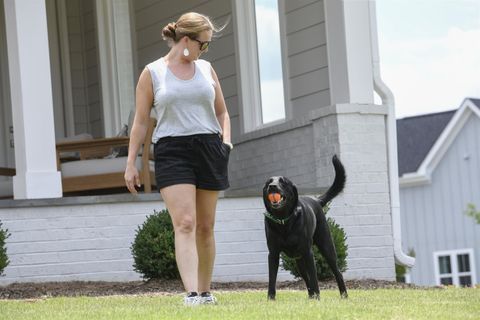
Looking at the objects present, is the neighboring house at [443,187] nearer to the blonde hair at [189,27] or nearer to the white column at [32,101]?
the white column at [32,101]

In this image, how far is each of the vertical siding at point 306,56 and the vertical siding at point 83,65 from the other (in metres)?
3.11

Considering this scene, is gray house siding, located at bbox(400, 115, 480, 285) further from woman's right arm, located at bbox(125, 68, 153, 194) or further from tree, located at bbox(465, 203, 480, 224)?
woman's right arm, located at bbox(125, 68, 153, 194)

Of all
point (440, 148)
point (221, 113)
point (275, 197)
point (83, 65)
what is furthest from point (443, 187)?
point (221, 113)

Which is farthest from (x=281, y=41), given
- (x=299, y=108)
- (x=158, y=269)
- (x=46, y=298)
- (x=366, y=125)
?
(x=46, y=298)

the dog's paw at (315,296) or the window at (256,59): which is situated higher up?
the window at (256,59)

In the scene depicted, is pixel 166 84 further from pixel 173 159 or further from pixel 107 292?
pixel 107 292

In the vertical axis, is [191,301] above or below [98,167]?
below

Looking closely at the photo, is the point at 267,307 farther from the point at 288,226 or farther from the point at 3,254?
the point at 3,254

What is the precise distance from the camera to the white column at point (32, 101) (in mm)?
10836

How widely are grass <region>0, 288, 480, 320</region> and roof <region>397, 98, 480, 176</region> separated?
1005 inches

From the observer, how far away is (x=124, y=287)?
33.4ft

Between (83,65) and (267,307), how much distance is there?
338 inches

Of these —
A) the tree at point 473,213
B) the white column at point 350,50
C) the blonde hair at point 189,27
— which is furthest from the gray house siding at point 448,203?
the blonde hair at point 189,27

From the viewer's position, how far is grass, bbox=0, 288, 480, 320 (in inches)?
263
